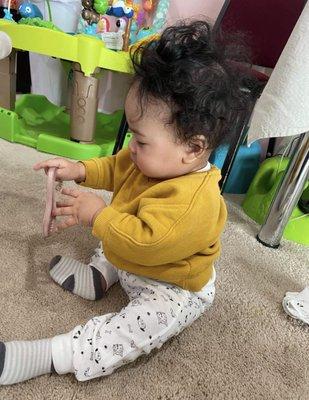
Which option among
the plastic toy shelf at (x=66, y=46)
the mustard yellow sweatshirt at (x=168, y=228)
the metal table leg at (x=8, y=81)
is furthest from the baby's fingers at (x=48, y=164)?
the metal table leg at (x=8, y=81)

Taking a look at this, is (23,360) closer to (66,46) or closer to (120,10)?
(66,46)

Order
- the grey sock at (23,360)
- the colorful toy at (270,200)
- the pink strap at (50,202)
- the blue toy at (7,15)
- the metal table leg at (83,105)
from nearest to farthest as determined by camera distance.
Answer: the grey sock at (23,360) → the pink strap at (50,202) → the colorful toy at (270,200) → the metal table leg at (83,105) → the blue toy at (7,15)

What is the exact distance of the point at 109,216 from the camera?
53 cm

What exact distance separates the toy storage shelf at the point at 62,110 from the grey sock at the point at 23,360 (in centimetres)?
72

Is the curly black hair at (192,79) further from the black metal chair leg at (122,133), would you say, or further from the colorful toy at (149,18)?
the colorful toy at (149,18)

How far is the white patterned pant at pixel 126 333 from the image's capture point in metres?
0.50

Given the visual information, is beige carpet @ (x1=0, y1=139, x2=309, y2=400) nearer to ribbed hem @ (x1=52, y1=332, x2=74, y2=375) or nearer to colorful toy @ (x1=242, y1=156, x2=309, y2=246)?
ribbed hem @ (x1=52, y1=332, x2=74, y2=375)

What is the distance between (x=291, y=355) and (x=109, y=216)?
15.6 inches

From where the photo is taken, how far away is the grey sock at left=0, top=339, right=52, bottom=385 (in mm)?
478

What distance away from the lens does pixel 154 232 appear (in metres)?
0.50

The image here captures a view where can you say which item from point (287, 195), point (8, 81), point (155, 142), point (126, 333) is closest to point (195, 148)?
point (155, 142)

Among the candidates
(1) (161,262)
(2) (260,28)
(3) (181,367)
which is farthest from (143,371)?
(2) (260,28)

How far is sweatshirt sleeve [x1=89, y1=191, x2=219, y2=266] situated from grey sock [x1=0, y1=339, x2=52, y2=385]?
A: 17cm

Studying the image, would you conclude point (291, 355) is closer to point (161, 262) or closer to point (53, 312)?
point (161, 262)
